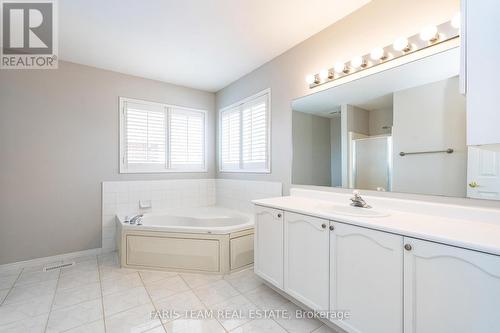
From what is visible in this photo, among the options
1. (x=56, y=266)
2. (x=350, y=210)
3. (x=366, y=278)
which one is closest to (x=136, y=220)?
(x=56, y=266)

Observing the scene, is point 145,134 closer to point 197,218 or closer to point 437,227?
point 197,218

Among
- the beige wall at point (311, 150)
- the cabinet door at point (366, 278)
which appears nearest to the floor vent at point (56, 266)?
the beige wall at point (311, 150)

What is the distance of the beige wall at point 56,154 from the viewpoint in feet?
8.29

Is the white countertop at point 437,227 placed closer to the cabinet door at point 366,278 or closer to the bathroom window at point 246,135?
the cabinet door at point 366,278

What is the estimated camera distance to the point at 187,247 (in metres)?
2.47

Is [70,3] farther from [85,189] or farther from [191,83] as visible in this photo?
[85,189]

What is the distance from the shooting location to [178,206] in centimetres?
358

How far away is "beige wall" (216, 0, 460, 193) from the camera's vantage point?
Result: 160 centimetres

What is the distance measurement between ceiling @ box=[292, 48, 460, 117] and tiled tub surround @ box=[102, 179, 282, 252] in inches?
40.5

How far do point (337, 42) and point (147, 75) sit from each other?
2.61 m

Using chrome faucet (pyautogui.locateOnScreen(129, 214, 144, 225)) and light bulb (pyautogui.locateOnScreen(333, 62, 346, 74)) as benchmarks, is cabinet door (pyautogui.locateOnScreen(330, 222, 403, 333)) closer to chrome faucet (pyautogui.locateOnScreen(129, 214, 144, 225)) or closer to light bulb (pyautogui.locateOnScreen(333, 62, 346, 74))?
light bulb (pyautogui.locateOnScreen(333, 62, 346, 74))

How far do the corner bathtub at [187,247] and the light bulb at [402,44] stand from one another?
212cm

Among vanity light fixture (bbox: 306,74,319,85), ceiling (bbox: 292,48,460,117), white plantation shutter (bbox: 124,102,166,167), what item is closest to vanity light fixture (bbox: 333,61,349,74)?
ceiling (bbox: 292,48,460,117)

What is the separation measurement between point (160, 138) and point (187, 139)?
434 millimetres
